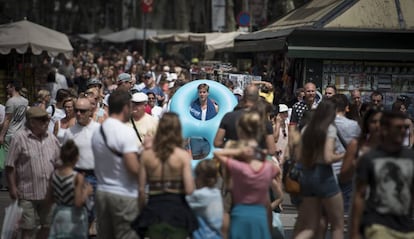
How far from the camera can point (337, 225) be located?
9.27 metres

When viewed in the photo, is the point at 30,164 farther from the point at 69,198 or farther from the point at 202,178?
the point at 202,178

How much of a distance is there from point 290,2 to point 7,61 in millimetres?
Result: 13638

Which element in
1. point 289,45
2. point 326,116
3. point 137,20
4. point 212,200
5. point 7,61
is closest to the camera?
point 212,200

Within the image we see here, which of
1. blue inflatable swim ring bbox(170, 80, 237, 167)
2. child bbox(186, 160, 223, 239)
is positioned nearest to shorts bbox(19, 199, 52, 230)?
child bbox(186, 160, 223, 239)

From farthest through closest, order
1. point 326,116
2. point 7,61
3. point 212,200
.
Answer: point 7,61 → point 326,116 → point 212,200

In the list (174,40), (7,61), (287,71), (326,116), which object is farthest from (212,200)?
(174,40)

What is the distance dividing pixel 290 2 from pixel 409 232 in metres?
28.2

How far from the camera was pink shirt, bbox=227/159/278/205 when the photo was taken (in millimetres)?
8305

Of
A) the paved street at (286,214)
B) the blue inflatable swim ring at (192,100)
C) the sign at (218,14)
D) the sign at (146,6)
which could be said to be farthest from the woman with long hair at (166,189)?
the sign at (146,6)

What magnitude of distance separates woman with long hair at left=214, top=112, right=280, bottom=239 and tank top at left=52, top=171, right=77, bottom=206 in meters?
1.43

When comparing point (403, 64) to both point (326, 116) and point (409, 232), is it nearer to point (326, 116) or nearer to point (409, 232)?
point (326, 116)

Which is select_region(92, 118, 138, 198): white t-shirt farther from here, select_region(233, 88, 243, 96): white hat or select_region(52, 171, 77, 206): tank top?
select_region(233, 88, 243, 96): white hat

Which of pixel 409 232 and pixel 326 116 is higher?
pixel 326 116

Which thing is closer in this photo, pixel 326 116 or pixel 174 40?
pixel 326 116
